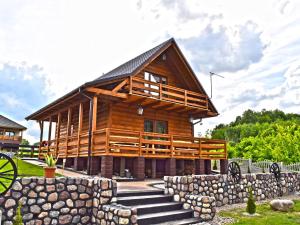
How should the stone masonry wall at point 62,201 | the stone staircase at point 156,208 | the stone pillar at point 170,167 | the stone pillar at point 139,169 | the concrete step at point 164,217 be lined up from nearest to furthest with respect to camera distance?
the stone masonry wall at point 62,201
the concrete step at point 164,217
the stone staircase at point 156,208
the stone pillar at point 139,169
the stone pillar at point 170,167

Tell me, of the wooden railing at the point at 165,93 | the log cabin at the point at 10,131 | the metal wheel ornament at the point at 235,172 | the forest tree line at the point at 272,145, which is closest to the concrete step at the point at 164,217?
the metal wheel ornament at the point at 235,172

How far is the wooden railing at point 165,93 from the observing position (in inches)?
566

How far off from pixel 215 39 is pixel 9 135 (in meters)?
31.4

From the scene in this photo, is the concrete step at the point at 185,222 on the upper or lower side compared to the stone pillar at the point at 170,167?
lower

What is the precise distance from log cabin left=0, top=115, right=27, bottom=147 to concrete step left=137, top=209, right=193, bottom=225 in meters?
33.4

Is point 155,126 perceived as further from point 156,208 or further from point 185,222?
point 185,222

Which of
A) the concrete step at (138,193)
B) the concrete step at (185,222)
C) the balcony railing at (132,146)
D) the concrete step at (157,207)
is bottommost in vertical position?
the concrete step at (185,222)

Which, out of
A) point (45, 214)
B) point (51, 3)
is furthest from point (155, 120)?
point (45, 214)

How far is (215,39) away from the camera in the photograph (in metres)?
19.2

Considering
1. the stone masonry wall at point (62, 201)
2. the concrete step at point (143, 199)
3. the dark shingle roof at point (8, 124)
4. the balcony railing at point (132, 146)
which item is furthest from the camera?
the dark shingle roof at point (8, 124)

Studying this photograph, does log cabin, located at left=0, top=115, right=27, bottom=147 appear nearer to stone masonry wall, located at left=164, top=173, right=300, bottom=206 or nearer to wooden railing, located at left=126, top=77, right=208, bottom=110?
wooden railing, located at left=126, top=77, right=208, bottom=110

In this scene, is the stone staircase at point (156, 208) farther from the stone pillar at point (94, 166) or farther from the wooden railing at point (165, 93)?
the wooden railing at point (165, 93)

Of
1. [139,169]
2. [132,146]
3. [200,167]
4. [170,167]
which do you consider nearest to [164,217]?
[139,169]

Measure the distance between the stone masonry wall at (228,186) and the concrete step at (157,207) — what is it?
32cm
